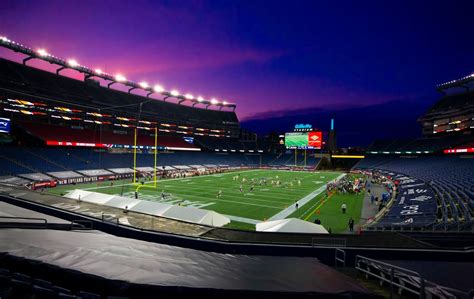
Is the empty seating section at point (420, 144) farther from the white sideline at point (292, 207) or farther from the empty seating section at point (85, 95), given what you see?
the empty seating section at point (85, 95)

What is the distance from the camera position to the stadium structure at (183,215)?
4125mm

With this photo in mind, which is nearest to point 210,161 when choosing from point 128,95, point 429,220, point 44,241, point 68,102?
point 128,95

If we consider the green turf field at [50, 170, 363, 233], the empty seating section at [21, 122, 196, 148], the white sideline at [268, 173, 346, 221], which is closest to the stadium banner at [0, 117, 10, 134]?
the empty seating section at [21, 122, 196, 148]

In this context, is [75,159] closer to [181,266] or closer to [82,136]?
[82,136]

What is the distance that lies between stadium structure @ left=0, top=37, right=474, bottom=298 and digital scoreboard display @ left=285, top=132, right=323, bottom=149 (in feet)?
1.28

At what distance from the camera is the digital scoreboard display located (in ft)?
234

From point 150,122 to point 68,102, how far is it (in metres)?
22.6

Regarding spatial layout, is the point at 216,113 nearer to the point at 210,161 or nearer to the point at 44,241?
the point at 210,161

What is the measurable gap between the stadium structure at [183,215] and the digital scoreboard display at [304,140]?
39 centimetres

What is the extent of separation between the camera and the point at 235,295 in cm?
361

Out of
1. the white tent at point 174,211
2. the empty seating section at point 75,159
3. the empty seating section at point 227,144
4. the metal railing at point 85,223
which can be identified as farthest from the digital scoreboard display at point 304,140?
the metal railing at point 85,223

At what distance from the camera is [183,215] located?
14.9 meters

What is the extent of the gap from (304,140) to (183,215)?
62.4m

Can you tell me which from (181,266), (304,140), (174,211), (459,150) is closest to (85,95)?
(174,211)
